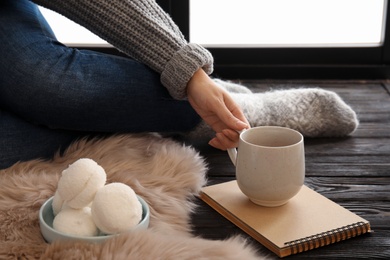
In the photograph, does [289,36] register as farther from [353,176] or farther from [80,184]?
[80,184]

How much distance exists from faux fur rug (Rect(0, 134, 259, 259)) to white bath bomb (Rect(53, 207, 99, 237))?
0.07 ft

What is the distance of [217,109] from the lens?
0.94 metres

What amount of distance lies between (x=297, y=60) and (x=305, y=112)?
0.55 metres

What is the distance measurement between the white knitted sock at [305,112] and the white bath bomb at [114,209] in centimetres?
53

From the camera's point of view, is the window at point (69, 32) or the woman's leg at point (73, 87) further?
the window at point (69, 32)

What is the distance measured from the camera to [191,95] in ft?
3.30

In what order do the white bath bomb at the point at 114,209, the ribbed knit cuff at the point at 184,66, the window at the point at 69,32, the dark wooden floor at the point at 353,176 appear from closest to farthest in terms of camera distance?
the white bath bomb at the point at 114,209, the dark wooden floor at the point at 353,176, the ribbed knit cuff at the point at 184,66, the window at the point at 69,32

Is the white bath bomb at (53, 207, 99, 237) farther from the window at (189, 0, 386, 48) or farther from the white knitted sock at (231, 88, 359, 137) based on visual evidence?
the window at (189, 0, 386, 48)

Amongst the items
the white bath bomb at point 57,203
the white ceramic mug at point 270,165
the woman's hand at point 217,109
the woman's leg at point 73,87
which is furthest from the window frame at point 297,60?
the white bath bomb at point 57,203

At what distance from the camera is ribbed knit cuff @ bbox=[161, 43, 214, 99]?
0.99 meters

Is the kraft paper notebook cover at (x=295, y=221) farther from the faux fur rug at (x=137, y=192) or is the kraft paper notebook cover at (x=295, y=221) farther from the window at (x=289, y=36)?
the window at (x=289, y=36)

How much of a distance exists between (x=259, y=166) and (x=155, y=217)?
0.54 ft

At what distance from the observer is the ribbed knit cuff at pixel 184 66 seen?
3.24ft

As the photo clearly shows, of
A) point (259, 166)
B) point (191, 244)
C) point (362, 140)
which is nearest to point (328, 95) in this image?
point (362, 140)
